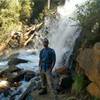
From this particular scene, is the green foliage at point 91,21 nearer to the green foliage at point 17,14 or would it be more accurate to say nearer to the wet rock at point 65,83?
the wet rock at point 65,83

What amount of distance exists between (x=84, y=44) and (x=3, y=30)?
65.6 ft

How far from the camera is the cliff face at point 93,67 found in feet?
32.1

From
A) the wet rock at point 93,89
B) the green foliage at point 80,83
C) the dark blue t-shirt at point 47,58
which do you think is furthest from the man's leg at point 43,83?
the wet rock at point 93,89

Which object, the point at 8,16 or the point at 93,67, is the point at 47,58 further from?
the point at 8,16

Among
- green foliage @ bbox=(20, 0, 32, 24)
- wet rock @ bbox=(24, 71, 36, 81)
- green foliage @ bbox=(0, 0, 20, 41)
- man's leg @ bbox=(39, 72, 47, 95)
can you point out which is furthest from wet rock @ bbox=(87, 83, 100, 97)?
green foliage @ bbox=(20, 0, 32, 24)

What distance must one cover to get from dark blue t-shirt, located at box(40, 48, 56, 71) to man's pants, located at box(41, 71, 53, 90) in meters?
0.17

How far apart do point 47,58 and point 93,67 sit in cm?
160

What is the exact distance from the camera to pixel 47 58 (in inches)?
434

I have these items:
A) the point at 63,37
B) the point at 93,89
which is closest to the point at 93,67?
the point at 93,89

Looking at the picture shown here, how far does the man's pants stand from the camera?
36.4ft

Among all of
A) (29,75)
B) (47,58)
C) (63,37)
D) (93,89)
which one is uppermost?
(47,58)

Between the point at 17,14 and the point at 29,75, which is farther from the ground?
the point at 17,14

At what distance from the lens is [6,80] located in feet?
53.8

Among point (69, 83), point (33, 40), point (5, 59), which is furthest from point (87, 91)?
point (33, 40)
